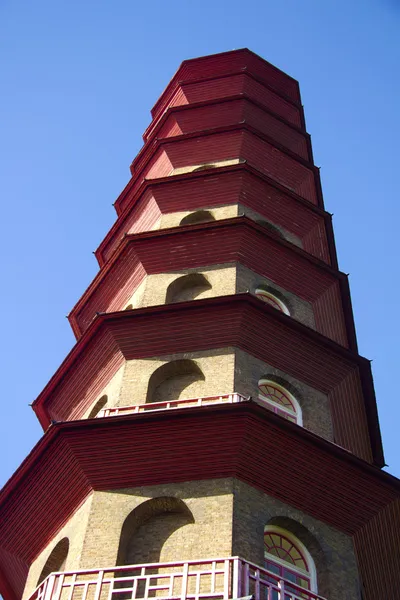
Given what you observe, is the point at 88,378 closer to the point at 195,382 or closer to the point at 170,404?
the point at 195,382

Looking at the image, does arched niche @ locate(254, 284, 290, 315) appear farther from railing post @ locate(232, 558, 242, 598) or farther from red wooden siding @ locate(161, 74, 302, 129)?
red wooden siding @ locate(161, 74, 302, 129)

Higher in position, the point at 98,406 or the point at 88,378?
the point at 88,378

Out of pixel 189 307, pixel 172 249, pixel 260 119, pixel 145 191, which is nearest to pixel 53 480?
pixel 189 307

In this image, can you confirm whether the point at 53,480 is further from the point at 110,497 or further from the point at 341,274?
the point at 341,274

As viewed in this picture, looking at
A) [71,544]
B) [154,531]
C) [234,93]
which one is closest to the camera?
[154,531]

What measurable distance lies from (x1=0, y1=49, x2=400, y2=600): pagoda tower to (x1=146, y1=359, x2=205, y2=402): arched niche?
4cm

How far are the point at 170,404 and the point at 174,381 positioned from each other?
1.20 meters

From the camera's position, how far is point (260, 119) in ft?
98.5

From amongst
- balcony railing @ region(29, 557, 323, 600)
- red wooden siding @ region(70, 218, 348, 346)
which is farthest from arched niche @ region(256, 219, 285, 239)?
balcony railing @ region(29, 557, 323, 600)

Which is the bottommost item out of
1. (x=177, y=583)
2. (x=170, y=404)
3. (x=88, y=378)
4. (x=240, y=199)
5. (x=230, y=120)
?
(x=177, y=583)

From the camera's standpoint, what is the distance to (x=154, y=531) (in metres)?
15.5

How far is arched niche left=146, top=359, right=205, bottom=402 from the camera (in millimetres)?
18312

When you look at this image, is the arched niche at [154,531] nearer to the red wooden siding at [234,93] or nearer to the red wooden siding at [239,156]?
the red wooden siding at [239,156]

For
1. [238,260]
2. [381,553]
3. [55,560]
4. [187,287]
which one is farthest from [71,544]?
[238,260]
